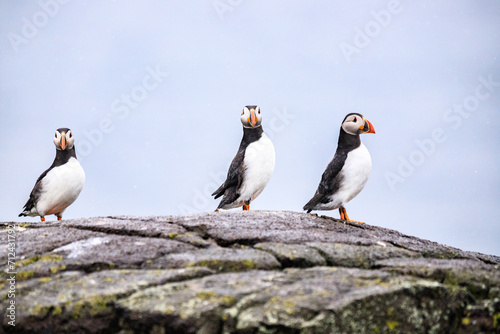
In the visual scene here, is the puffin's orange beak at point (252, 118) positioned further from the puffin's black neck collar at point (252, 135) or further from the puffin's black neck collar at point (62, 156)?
the puffin's black neck collar at point (62, 156)

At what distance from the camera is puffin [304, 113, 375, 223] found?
887cm

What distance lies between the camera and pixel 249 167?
381 inches

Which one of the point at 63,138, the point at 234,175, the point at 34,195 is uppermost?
the point at 234,175

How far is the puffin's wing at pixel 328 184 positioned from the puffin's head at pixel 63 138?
449 centimetres


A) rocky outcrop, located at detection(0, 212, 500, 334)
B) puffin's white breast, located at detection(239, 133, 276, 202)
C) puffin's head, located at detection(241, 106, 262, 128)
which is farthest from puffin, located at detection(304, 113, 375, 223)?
rocky outcrop, located at detection(0, 212, 500, 334)

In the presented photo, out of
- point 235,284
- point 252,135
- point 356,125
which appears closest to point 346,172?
point 356,125

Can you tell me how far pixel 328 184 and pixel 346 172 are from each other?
0.34 metres

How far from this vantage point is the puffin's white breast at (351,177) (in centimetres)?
887

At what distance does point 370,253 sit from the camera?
5977 mm

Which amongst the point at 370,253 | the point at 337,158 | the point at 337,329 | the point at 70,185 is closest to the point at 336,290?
the point at 337,329

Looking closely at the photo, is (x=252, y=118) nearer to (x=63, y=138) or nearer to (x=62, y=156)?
(x=63, y=138)

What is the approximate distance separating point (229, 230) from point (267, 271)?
140 cm

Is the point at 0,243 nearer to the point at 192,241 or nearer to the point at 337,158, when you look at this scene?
the point at 192,241

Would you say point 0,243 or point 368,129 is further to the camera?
point 368,129
